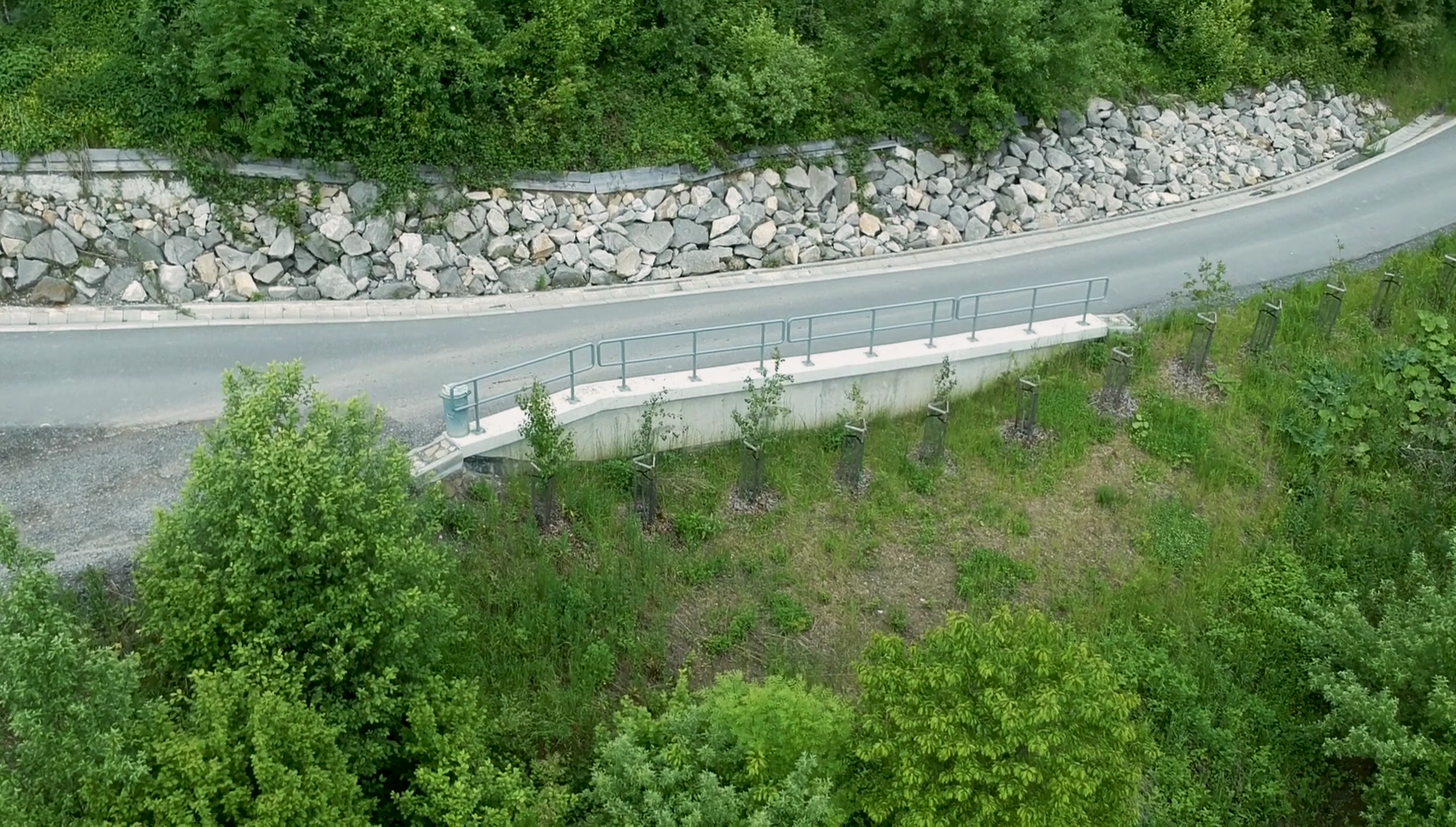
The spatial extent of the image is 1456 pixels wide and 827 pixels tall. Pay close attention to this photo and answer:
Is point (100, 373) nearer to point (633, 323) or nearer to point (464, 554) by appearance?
point (464, 554)

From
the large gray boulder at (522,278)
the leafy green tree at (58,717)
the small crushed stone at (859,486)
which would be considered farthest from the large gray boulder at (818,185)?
the leafy green tree at (58,717)

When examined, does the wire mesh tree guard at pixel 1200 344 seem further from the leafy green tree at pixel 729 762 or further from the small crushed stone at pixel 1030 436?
Answer: the leafy green tree at pixel 729 762

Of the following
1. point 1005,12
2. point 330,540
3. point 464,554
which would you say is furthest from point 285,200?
point 1005,12

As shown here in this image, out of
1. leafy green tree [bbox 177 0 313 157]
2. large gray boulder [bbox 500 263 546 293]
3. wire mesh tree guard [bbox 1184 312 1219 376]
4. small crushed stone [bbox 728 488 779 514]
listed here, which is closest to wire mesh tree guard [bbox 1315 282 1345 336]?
wire mesh tree guard [bbox 1184 312 1219 376]

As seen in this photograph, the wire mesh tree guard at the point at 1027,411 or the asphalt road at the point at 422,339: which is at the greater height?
the asphalt road at the point at 422,339

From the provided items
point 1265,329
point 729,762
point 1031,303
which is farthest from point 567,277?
point 1265,329

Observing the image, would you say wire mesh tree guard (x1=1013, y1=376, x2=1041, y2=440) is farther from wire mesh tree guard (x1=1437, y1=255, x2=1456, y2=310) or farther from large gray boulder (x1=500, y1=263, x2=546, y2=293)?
wire mesh tree guard (x1=1437, y1=255, x2=1456, y2=310)
